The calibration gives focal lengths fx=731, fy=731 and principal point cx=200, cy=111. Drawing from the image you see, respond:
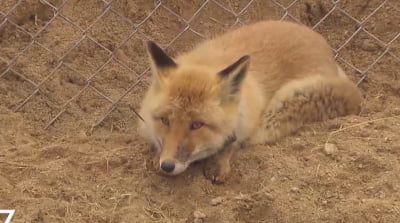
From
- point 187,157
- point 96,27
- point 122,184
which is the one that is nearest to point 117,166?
point 122,184

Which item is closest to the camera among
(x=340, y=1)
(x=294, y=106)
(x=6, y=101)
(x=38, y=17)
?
(x=294, y=106)

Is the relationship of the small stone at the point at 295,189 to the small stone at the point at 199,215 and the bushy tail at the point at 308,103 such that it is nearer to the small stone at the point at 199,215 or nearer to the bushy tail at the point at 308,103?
the small stone at the point at 199,215

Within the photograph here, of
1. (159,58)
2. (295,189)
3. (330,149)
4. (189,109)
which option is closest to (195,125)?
(189,109)

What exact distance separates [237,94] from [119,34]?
1.85 meters

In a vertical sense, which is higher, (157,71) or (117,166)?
(157,71)

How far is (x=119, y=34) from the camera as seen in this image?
5.81m

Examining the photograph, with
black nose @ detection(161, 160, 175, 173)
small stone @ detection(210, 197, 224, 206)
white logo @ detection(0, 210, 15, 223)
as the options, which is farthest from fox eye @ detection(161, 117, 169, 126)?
white logo @ detection(0, 210, 15, 223)

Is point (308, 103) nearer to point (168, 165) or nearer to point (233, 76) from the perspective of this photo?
point (233, 76)

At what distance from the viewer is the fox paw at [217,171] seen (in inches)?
162

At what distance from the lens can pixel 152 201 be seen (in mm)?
3939

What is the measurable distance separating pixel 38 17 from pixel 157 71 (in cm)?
184

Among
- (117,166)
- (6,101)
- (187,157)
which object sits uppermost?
(187,157)

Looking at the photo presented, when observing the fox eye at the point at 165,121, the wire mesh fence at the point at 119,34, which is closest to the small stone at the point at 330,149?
the fox eye at the point at 165,121

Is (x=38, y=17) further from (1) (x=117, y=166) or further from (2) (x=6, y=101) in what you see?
(1) (x=117, y=166)
